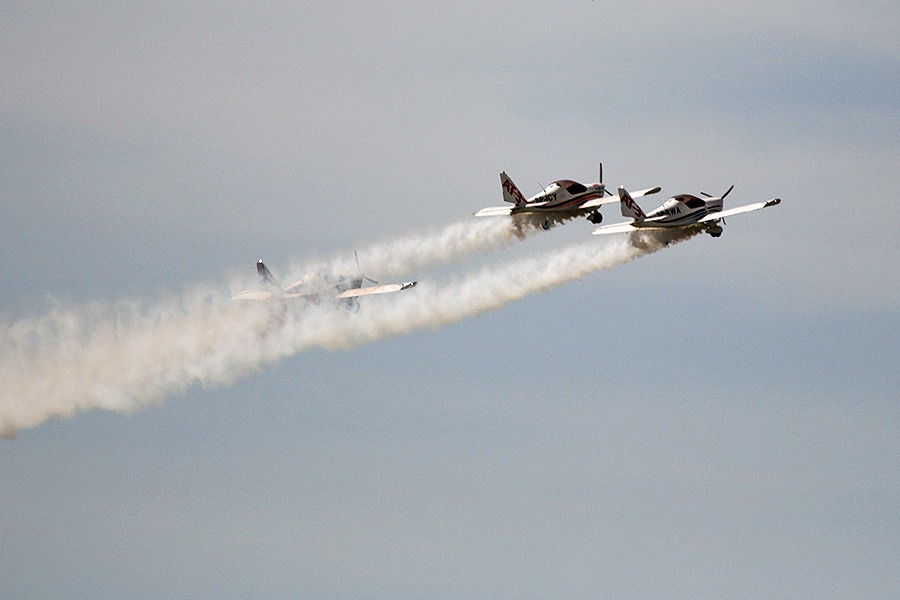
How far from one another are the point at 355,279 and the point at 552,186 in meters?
13.5

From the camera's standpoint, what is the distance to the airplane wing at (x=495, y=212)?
132 m

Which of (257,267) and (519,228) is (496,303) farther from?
(257,267)

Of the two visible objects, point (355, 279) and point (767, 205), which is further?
point (355, 279)

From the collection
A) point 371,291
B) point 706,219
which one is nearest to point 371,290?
point 371,291

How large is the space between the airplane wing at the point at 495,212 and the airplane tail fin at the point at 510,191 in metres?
0.51

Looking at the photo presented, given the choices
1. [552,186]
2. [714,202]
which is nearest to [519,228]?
[552,186]

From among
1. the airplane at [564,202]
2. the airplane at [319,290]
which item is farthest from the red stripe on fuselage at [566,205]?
the airplane at [319,290]

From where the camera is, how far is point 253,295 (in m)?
136

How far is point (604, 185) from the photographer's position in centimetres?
13250

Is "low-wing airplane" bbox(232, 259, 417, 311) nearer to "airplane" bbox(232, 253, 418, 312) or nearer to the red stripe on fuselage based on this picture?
"airplane" bbox(232, 253, 418, 312)

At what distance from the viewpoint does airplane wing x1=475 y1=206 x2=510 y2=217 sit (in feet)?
433

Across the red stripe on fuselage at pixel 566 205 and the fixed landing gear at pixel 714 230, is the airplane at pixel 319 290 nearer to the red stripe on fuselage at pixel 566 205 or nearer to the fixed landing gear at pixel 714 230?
the red stripe on fuselage at pixel 566 205

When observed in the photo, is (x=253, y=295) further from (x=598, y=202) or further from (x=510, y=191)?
(x=598, y=202)

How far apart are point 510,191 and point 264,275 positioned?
53.6ft
